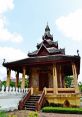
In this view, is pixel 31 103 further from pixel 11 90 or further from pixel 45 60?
pixel 45 60

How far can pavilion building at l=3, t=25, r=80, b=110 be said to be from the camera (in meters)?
20.8

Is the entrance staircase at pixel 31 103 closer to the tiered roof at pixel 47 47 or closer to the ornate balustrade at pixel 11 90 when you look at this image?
the ornate balustrade at pixel 11 90

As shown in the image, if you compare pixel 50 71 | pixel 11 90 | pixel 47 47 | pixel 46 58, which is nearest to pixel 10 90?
pixel 11 90

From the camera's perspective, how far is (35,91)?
79.1 feet

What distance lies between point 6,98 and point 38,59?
6327 millimetres

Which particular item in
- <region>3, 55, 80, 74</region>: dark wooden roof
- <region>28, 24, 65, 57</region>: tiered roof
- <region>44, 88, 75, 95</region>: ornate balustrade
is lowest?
<region>44, 88, 75, 95</region>: ornate balustrade

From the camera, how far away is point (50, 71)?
25375 mm

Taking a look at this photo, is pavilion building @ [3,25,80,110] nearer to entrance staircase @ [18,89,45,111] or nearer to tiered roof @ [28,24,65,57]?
tiered roof @ [28,24,65,57]

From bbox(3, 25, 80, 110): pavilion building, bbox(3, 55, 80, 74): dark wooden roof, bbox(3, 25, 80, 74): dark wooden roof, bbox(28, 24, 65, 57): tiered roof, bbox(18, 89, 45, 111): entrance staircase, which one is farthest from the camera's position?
bbox(28, 24, 65, 57): tiered roof

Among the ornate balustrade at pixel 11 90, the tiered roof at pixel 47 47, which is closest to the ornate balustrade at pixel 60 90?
the ornate balustrade at pixel 11 90

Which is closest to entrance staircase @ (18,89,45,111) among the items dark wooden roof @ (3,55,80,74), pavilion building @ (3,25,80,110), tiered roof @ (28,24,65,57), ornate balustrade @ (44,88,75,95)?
pavilion building @ (3,25,80,110)

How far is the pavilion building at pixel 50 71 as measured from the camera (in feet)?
68.1

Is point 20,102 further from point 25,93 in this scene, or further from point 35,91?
point 35,91

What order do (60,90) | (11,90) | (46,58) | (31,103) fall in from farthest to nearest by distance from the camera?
(46,58) → (60,90) → (11,90) → (31,103)
